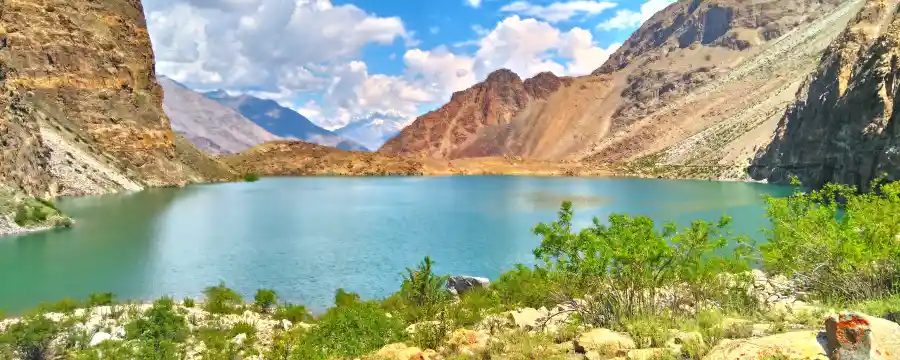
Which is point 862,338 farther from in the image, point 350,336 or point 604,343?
point 350,336

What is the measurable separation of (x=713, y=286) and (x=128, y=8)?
114 m

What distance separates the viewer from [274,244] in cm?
3762

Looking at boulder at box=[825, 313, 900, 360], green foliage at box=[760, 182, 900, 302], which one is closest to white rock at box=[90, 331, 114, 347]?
boulder at box=[825, 313, 900, 360]

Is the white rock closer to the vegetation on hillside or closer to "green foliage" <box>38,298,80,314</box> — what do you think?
the vegetation on hillside

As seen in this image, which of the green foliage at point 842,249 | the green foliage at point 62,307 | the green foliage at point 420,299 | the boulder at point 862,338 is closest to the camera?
the boulder at point 862,338

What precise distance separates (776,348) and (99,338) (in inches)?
586

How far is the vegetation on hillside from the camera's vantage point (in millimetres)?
10172

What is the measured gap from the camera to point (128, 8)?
102 m

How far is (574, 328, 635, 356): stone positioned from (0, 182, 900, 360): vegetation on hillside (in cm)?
28

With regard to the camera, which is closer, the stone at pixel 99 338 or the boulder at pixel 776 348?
the boulder at pixel 776 348

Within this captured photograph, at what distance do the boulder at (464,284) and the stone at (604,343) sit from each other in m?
11.5

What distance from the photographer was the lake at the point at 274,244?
84.0 feet

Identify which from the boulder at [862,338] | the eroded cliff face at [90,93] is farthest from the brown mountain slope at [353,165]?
the boulder at [862,338]

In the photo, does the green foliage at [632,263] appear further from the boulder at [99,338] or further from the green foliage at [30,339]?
the green foliage at [30,339]
